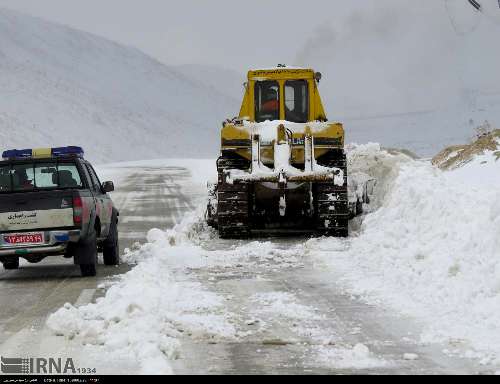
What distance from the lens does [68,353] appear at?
687cm

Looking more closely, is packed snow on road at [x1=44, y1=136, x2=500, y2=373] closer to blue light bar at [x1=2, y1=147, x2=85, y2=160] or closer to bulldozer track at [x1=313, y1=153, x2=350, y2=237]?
bulldozer track at [x1=313, y1=153, x2=350, y2=237]

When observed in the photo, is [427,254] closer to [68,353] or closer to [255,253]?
[255,253]

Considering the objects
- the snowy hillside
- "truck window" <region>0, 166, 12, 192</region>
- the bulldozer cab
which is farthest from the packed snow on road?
the snowy hillside

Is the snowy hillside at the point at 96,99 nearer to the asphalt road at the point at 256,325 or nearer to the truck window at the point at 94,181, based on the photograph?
the truck window at the point at 94,181

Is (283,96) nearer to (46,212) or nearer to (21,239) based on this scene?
(46,212)

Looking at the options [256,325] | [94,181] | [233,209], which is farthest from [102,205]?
[256,325]

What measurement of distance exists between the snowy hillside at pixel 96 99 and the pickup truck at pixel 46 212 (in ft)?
271

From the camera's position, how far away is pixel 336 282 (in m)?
10.6

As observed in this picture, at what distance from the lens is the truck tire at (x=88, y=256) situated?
1158cm

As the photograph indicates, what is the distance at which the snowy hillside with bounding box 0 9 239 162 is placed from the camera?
105m

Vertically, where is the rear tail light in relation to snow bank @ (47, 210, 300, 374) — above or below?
above
